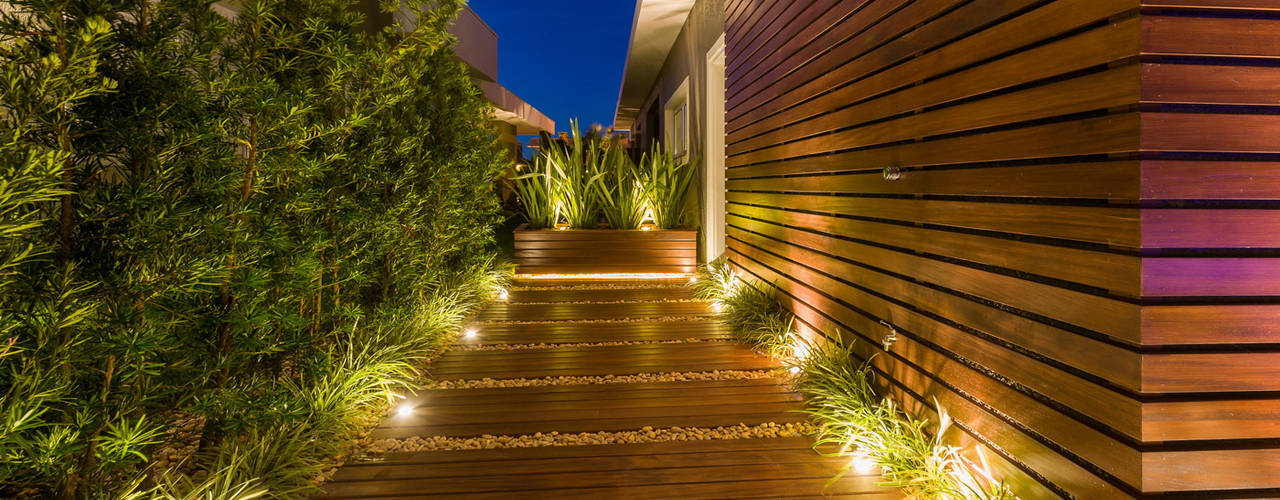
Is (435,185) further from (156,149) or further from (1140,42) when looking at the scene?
(1140,42)

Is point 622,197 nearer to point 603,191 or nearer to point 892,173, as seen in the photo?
point 603,191

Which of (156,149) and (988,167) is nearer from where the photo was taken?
(156,149)

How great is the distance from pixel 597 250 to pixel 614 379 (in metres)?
2.82

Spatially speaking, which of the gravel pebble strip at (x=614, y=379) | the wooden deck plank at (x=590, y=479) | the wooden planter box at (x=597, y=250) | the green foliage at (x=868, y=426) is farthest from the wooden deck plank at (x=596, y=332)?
the wooden planter box at (x=597, y=250)

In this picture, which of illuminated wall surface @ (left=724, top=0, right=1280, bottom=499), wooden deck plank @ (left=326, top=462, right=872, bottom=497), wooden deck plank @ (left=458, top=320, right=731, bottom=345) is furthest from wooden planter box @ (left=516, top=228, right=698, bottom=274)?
wooden deck plank @ (left=326, top=462, right=872, bottom=497)

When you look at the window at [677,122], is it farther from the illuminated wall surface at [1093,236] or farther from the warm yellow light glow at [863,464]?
the warm yellow light glow at [863,464]

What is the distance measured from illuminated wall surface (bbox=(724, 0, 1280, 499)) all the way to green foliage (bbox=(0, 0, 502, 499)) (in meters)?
1.93

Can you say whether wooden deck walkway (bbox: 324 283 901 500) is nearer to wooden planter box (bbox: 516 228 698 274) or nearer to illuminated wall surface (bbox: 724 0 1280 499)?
illuminated wall surface (bbox: 724 0 1280 499)

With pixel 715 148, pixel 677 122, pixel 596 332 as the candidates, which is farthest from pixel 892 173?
pixel 677 122

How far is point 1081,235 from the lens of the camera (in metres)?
1.31

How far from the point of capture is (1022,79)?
4.82 feet

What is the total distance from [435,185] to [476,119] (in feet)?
4.23

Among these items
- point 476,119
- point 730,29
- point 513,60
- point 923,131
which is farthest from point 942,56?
point 513,60

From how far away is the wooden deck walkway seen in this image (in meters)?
1.82
